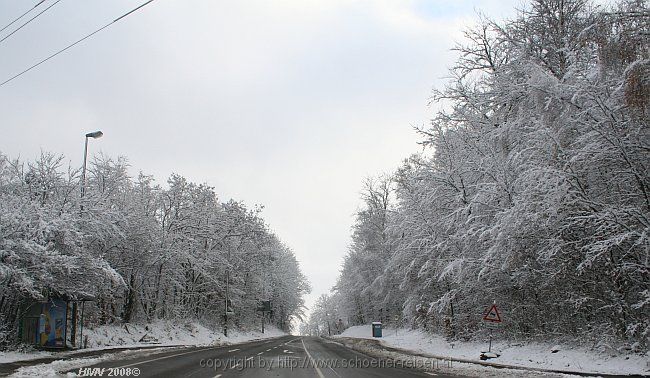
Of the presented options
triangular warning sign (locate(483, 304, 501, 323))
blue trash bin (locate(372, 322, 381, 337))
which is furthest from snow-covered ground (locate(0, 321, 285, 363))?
triangular warning sign (locate(483, 304, 501, 323))

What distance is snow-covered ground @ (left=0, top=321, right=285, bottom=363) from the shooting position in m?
18.3

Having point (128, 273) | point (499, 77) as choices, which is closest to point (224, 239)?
point (128, 273)

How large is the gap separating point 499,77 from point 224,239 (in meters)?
36.0

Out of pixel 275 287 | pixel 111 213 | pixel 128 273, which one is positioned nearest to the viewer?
pixel 111 213

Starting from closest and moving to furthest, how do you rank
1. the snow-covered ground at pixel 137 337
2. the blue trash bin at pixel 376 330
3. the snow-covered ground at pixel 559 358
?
1. the snow-covered ground at pixel 559 358
2. the snow-covered ground at pixel 137 337
3. the blue trash bin at pixel 376 330

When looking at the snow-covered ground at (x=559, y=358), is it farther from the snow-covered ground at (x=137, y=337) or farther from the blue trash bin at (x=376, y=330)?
the blue trash bin at (x=376, y=330)

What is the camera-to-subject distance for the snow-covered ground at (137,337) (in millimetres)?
18297

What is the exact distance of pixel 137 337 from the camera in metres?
31.2

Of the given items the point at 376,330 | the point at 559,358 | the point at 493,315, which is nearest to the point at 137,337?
the point at 376,330

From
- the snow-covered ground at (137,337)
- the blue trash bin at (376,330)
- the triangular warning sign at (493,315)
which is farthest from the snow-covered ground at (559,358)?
the blue trash bin at (376,330)

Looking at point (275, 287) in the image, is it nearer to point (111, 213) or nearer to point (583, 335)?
point (111, 213)

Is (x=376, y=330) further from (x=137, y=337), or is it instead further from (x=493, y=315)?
(x=493, y=315)

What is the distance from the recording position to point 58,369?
508 inches

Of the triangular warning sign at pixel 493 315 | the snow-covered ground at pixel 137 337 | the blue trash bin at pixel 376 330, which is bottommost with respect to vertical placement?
the blue trash bin at pixel 376 330
